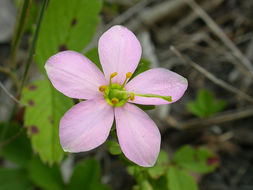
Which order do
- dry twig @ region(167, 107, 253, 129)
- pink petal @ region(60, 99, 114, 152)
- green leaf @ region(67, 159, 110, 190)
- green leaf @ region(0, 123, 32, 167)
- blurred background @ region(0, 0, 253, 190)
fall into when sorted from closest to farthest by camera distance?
pink petal @ region(60, 99, 114, 152) → blurred background @ region(0, 0, 253, 190) → green leaf @ region(67, 159, 110, 190) → green leaf @ region(0, 123, 32, 167) → dry twig @ region(167, 107, 253, 129)

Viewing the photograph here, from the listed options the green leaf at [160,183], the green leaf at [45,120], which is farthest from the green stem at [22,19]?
the green leaf at [160,183]

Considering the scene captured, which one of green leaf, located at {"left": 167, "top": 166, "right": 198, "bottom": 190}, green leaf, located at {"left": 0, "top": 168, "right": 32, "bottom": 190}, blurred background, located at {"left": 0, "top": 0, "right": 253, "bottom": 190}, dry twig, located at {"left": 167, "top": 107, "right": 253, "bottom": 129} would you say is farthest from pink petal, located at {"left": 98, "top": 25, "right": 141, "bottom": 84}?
dry twig, located at {"left": 167, "top": 107, "right": 253, "bottom": 129}

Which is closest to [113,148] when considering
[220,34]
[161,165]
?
[161,165]

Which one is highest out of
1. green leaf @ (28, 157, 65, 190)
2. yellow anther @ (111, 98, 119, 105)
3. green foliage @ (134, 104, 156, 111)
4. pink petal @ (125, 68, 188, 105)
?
pink petal @ (125, 68, 188, 105)

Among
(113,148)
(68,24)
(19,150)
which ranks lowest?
(19,150)

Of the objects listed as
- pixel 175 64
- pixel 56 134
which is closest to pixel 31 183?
pixel 56 134

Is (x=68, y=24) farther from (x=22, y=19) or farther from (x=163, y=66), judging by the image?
(x=163, y=66)

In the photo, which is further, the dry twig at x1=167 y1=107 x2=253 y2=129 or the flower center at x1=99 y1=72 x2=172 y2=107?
the dry twig at x1=167 y1=107 x2=253 y2=129

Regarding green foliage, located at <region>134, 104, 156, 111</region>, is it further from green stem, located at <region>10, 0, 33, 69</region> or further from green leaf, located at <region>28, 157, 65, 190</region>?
green leaf, located at <region>28, 157, 65, 190</region>
